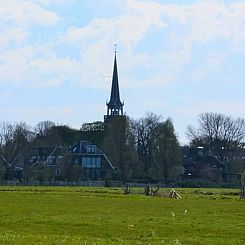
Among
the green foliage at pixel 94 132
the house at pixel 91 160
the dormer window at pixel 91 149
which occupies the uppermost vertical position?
the green foliage at pixel 94 132

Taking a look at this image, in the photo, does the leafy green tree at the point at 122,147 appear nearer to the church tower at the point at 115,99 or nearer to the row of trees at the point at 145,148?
the row of trees at the point at 145,148

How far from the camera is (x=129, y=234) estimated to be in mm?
27453

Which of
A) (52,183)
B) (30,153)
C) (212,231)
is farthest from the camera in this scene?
(30,153)

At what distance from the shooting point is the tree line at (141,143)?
136 meters

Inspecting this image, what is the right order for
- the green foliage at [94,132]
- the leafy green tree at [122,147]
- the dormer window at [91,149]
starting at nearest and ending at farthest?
the leafy green tree at [122,147]
the dormer window at [91,149]
the green foliage at [94,132]

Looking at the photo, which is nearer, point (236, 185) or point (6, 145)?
point (236, 185)

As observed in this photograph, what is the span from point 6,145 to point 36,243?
418ft

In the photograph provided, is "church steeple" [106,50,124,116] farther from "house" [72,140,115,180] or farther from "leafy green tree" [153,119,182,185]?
"leafy green tree" [153,119,182,185]

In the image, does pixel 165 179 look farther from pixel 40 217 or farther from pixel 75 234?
pixel 75 234

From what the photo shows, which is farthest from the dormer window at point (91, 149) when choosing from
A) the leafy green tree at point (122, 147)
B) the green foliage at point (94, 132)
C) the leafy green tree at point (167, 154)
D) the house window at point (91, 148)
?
the leafy green tree at point (167, 154)

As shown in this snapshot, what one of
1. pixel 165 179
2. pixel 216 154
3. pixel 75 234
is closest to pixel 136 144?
pixel 165 179

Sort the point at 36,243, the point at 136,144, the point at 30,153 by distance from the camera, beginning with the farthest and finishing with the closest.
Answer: the point at 30,153
the point at 136,144
the point at 36,243

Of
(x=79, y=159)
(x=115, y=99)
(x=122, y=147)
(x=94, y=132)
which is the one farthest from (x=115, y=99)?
(x=122, y=147)

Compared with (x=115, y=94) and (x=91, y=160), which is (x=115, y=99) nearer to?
(x=115, y=94)
